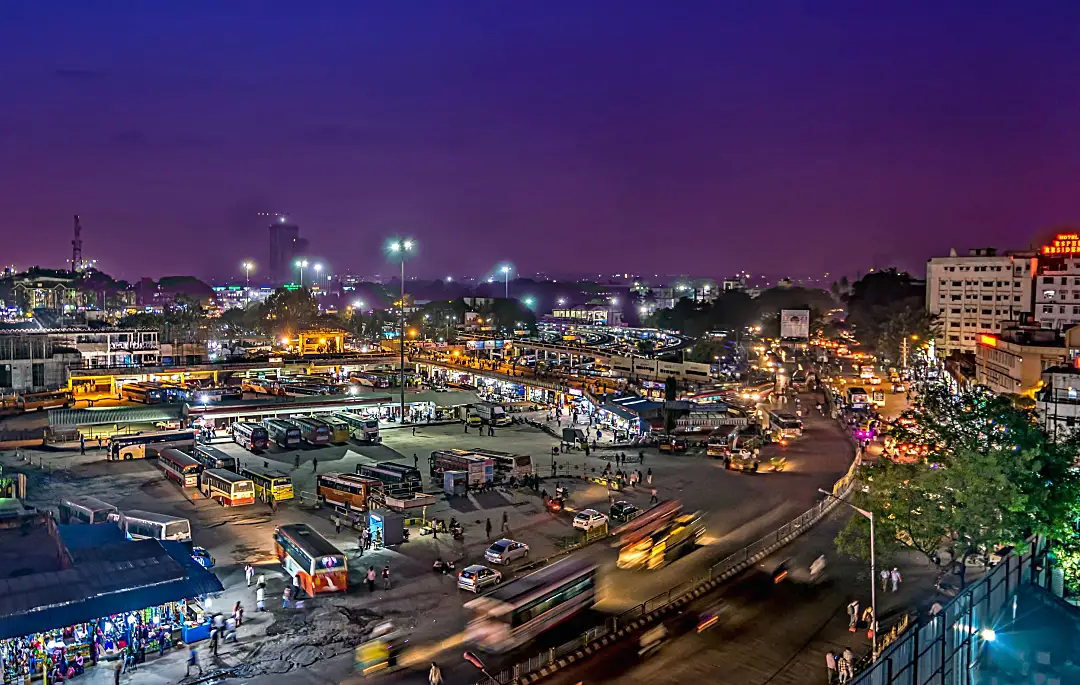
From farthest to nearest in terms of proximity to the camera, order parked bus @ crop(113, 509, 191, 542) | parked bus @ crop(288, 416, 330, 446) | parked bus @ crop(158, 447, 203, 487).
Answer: parked bus @ crop(288, 416, 330, 446) < parked bus @ crop(158, 447, 203, 487) < parked bus @ crop(113, 509, 191, 542)

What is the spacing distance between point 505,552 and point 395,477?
6.52 metres

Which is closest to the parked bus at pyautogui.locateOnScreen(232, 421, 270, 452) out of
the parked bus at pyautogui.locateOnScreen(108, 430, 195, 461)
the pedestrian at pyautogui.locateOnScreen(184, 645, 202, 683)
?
the parked bus at pyautogui.locateOnScreen(108, 430, 195, 461)

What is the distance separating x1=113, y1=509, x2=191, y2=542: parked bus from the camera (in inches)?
728

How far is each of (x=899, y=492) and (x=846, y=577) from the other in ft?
7.52

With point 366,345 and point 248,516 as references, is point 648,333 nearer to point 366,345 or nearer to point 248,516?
point 366,345

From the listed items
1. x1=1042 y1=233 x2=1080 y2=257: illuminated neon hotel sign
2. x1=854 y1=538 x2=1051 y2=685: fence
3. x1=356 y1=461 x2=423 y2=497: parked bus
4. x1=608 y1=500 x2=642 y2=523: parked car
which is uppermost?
x1=1042 y1=233 x2=1080 y2=257: illuminated neon hotel sign

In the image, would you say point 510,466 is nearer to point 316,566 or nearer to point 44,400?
point 316,566

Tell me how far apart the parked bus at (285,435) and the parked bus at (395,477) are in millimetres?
9050

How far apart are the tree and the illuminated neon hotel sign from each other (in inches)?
1901

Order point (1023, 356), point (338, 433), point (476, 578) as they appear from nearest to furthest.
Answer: point (476, 578)
point (338, 433)
point (1023, 356)

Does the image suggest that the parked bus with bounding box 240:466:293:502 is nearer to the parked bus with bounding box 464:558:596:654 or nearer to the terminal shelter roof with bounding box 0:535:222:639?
the terminal shelter roof with bounding box 0:535:222:639

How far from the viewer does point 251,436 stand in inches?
1291

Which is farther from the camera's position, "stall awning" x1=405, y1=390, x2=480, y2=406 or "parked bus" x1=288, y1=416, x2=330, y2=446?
"stall awning" x1=405, y1=390, x2=480, y2=406

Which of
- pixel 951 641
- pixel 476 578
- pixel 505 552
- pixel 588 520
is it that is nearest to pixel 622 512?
pixel 588 520
